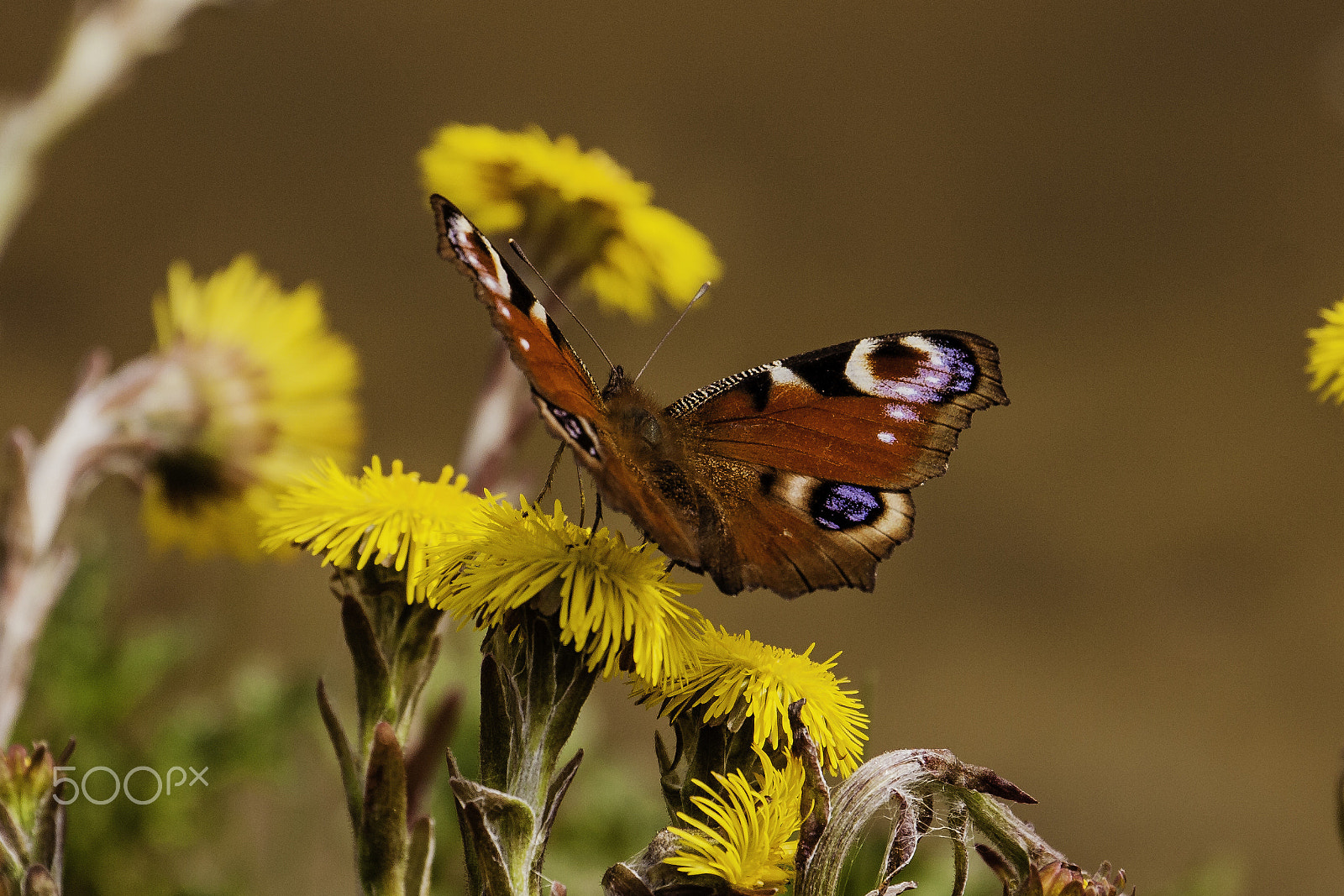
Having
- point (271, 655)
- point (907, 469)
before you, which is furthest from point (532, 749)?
point (271, 655)

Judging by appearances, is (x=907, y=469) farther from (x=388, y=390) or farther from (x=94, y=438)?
(x=388, y=390)

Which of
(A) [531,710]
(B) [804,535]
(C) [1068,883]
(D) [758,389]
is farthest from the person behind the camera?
(D) [758,389]

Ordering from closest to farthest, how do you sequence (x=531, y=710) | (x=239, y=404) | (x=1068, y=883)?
(x=1068, y=883), (x=531, y=710), (x=239, y=404)

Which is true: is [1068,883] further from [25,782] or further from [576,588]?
[25,782]

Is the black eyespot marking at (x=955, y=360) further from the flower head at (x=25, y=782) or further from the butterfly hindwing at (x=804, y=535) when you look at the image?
the flower head at (x=25, y=782)

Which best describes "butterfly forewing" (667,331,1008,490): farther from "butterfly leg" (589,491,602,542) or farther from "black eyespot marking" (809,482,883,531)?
"butterfly leg" (589,491,602,542)

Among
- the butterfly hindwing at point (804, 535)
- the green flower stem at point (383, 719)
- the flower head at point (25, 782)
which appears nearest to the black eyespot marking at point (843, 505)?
the butterfly hindwing at point (804, 535)

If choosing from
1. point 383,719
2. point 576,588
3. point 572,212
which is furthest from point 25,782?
point 572,212
